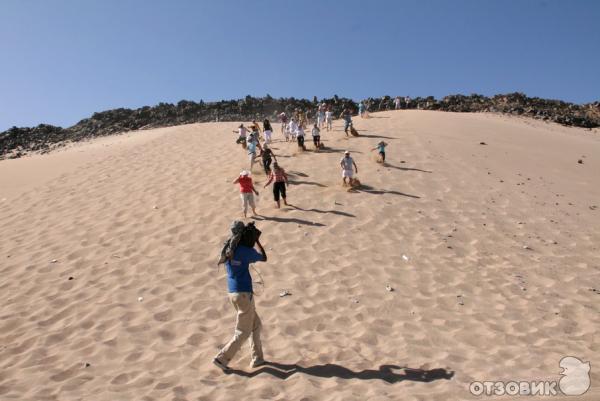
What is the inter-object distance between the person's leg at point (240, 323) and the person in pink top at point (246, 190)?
5.61 metres

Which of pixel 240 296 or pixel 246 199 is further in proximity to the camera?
pixel 246 199

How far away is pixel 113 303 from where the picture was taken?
779cm

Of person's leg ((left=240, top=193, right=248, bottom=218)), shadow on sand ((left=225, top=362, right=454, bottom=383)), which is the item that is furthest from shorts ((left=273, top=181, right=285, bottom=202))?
shadow on sand ((left=225, top=362, right=454, bottom=383))

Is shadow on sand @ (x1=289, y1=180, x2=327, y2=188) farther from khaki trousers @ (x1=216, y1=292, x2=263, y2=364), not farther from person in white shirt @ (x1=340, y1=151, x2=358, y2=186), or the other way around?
khaki trousers @ (x1=216, y1=292, x2=263, y2=364)

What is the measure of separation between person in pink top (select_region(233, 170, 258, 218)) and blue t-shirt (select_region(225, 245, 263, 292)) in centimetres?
548

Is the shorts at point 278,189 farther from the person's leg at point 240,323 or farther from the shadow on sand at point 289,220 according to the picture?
the person's leg at point 240,323

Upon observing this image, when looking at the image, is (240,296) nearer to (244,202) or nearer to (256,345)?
(256,345)

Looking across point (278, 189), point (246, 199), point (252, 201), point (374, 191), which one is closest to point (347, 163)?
point (374, 191)

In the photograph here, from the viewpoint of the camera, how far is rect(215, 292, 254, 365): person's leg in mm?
5754

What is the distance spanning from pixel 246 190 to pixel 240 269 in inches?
229

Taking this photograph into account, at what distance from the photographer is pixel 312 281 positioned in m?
8.49

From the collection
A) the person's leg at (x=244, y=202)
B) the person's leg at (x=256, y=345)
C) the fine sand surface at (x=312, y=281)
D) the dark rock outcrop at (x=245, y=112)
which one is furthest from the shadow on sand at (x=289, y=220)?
the dark rock outcrop at (x=245, y=112)

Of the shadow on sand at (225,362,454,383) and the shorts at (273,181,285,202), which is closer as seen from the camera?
the shadow on sand at (225,362,454,383)

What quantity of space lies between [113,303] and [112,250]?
2.59 metres
